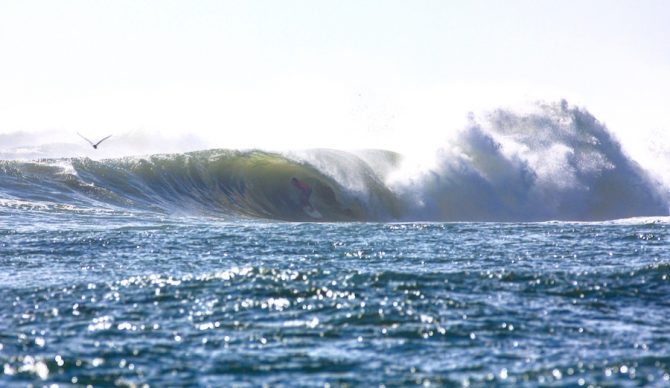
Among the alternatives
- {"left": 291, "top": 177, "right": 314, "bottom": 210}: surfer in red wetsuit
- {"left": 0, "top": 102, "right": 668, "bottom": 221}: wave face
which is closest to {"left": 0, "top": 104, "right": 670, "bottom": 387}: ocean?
{"left": 0, "top": 102, "right": 668, "bottom": 221}: wave face

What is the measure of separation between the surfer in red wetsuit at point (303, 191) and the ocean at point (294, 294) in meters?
0.80

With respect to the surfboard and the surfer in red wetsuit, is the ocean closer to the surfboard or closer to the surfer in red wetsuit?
the surfboard

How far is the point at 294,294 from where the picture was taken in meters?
14.3

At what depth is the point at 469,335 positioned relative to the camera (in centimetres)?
1195

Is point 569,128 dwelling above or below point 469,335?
above

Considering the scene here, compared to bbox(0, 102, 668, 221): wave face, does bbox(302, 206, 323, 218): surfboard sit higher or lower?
lower

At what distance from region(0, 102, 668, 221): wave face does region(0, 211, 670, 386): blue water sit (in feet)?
33.2

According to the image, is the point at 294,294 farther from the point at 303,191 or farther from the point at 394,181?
the point at 394,181

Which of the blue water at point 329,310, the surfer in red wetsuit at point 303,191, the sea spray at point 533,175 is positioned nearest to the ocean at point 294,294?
the blue water at point 329,310

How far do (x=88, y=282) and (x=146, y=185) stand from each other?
17.7m

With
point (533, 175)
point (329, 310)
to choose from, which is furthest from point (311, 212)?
point (329, 310)

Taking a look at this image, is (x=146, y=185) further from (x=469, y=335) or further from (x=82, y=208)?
(x=469, y=335)

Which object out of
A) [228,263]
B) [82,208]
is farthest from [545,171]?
[228,263]

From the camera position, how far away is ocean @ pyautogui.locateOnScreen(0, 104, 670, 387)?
10547mm
